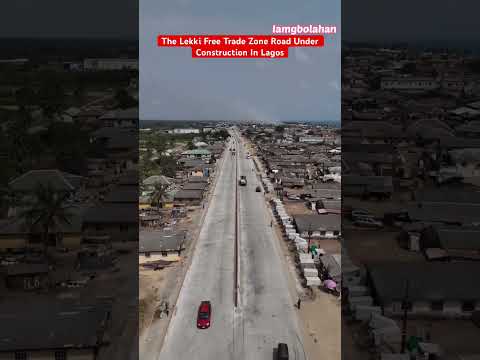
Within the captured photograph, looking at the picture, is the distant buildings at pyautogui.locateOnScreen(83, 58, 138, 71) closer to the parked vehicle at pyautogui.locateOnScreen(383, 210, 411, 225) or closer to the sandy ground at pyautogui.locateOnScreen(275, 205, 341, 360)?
the parked vehicle at pyautogui.locateOnScreen(383, 210, 411, 225)

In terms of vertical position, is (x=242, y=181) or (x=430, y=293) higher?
(x=242, y=181)

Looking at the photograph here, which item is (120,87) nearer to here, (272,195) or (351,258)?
(272,195)

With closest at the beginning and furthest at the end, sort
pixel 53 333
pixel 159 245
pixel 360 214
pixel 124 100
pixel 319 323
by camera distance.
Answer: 1. pixel 53 333
2. pixel 319 323
3. pixel 159 245
4. pixel 360 214
5. pixel 124 100

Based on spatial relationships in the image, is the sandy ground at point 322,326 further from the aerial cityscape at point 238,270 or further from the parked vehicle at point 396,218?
the parked vehicle at point 396,218

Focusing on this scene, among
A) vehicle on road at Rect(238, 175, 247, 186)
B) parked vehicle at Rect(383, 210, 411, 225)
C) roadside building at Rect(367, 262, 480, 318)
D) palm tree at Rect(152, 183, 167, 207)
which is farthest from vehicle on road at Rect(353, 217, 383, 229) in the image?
vehicle on road at Rect(238, 175, 247, 186)

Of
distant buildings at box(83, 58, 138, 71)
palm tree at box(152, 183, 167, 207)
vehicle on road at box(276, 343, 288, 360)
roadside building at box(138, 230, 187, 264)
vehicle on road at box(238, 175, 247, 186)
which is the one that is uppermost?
distant buildings at box(83, 58, 138, 71)

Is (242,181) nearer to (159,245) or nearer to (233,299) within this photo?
(159,245)

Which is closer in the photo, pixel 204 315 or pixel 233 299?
pixel 204 315

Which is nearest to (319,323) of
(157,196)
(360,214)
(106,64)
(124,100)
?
(360,214)
